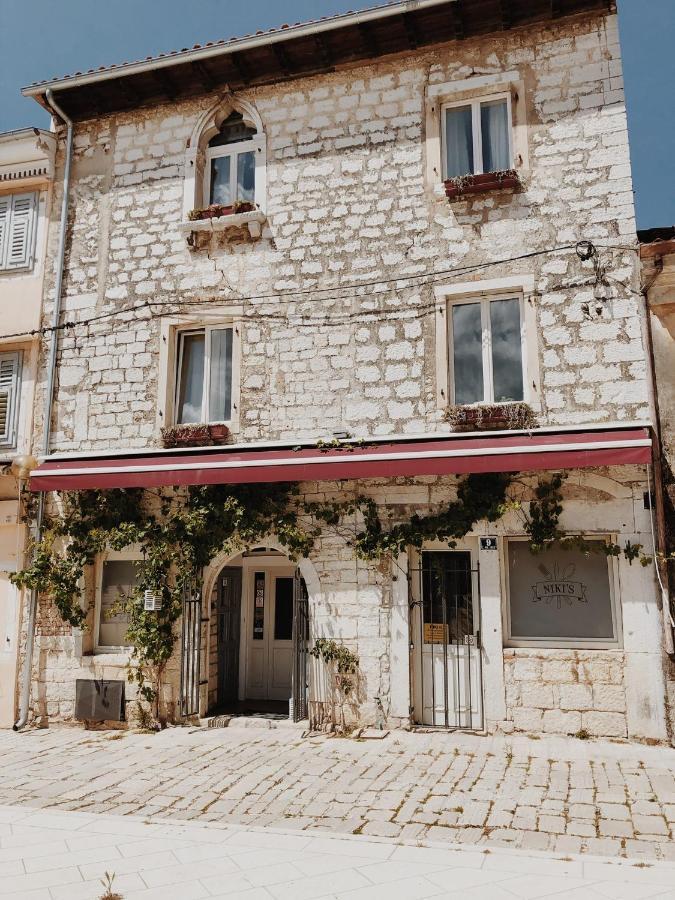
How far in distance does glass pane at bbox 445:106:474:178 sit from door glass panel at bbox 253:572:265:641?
626 centimetres

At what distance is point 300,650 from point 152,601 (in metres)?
1.98

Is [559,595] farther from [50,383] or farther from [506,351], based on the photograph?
[50,383]

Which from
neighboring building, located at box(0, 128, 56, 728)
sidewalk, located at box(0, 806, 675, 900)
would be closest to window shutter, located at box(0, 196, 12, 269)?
neighboring building, located at box(0, 128, 56, 728)

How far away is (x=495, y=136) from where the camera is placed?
9.13 meters

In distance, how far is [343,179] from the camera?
9438mm

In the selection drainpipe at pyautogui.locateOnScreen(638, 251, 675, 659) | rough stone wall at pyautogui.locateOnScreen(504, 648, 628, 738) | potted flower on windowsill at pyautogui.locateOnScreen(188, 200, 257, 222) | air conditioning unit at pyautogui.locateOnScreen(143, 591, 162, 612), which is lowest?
rough stone wall at pyautogui.locateOnScreen(504, 648, 628, 738)

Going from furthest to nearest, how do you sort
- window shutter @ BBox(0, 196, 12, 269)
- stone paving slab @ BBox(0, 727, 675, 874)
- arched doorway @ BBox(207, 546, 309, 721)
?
window shutter @ BBox(0, 196, 12, 269) → arched doorway @ BBox(207, 546, 309, 721) → stone paving slab @ BBox(0, 727, 675, 874)

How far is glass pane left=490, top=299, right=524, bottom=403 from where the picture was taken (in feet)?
28.1

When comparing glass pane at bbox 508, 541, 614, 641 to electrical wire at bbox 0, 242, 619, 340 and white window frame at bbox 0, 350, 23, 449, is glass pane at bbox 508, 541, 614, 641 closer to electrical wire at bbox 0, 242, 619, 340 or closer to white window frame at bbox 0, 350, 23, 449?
electrical wire at bbox 0, 242, 619, 340

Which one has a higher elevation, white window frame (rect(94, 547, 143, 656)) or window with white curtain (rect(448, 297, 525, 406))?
window with white curtain (rect(448, 297, 525, 406))

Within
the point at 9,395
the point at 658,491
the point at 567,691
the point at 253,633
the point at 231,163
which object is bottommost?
the point at 567,691

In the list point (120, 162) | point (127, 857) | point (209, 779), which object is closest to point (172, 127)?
point (120, 162)

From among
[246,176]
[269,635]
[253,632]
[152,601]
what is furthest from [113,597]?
[246,176]

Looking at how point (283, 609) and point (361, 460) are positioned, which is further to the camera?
point (283, 609)
